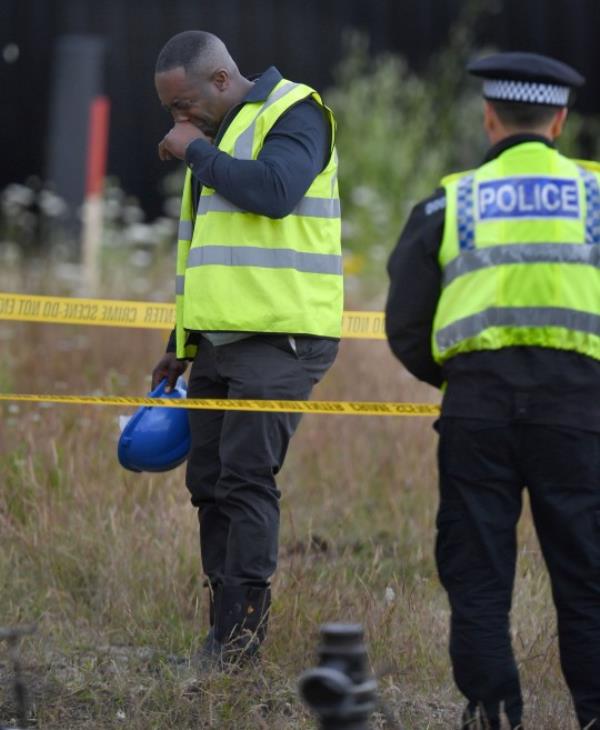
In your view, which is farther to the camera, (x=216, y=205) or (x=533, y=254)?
(x=216, y=205)

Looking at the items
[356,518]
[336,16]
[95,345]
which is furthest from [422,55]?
[356,518]

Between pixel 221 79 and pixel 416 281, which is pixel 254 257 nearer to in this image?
pixel 221 79

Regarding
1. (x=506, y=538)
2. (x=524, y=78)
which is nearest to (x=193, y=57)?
(x=524, y=78)

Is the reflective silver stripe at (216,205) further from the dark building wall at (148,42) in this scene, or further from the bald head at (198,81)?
the dark building wall at (148,42)

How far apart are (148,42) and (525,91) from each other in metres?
11.1

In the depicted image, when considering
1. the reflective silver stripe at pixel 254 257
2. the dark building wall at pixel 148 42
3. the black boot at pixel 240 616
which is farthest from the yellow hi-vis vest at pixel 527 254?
the dark building wall at pixel 148 42

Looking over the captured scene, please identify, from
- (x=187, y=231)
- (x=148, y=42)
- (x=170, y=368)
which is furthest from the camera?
(x=148, y=42)

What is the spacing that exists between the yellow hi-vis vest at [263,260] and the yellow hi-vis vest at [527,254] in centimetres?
82

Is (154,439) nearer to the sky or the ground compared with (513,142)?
nearer to the ground

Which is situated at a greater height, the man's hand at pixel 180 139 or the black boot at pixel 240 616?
the man's hand at pixel 180 139

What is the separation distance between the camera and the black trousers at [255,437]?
4613 mm

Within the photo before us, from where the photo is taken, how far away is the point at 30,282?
33.9 ft

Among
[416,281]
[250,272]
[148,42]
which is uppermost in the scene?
[148,42]

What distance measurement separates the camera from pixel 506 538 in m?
3.93
